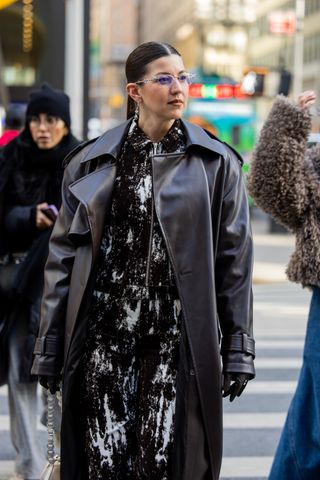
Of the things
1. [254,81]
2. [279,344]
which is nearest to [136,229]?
[279,344]

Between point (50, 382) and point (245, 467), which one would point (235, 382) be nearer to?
point (50, 382)

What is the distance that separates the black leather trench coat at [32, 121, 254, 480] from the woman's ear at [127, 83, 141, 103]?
140mm

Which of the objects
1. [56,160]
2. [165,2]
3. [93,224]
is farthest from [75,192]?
[165,2]

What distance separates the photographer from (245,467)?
223 inches

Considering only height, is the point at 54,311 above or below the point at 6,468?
above

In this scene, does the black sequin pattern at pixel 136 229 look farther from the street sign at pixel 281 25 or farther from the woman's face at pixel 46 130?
the street sign at pixel 281 25

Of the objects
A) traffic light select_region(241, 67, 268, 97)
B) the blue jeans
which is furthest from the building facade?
the blue jeans

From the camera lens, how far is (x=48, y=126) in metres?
4.98

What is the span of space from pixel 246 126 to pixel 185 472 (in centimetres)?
2929

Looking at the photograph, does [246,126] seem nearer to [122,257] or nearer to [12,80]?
[12,80]

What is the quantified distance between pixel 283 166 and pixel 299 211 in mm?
200

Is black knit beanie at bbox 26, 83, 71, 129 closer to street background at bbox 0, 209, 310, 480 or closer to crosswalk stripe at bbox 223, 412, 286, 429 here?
street background at bbox 0, 209, 310, 480

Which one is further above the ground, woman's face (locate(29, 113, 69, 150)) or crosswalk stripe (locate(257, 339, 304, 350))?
woman's face (locate(29, 113, 69, 150))

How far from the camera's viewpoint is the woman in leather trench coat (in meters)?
3.17
